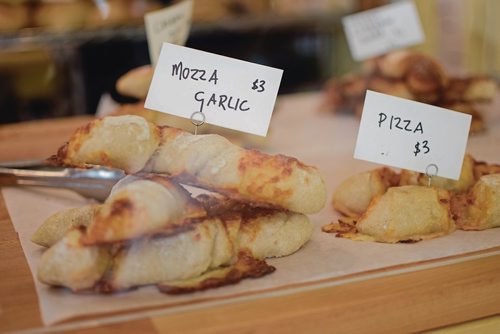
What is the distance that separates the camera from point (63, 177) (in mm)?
1347

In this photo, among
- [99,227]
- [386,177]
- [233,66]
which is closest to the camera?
[99,227]

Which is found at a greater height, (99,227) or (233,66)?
(233,66)

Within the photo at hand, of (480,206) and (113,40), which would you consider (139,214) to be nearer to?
Result: (480,206)

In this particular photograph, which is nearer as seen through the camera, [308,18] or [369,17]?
[369,17]

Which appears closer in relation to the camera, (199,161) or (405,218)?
(199,161)

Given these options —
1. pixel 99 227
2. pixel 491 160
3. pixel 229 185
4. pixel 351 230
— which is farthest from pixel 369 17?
pixel 99 227

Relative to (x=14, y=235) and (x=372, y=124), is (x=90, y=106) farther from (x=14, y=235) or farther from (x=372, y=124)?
(x=372, y=124)

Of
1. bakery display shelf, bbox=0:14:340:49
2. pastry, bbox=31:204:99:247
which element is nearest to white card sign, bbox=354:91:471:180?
pastry, bbox=31:204:99:247

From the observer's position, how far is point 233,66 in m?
1.04

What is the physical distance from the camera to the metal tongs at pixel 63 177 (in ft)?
4.21

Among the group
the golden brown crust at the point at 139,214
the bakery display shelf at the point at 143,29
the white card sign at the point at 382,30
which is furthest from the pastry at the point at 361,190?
the bakery display shelf at the point at 143,29

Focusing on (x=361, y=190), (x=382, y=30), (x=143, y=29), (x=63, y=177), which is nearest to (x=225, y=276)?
(x=361, y=190)

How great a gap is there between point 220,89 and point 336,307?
37 cm

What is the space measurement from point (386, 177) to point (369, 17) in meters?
0.90
